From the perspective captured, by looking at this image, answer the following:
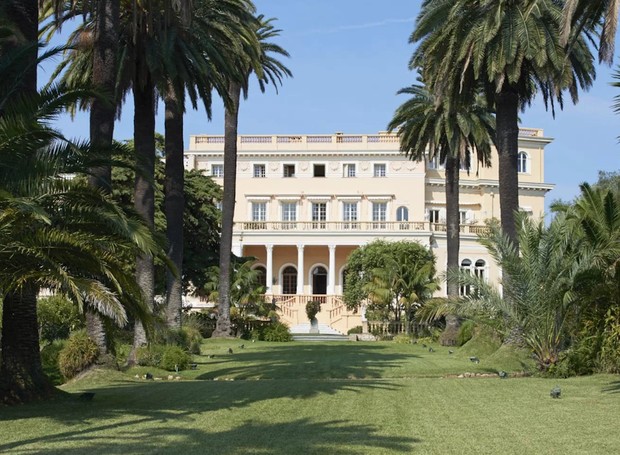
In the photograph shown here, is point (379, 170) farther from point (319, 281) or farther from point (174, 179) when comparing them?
point (174, 179)

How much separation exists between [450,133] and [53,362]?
2077cm

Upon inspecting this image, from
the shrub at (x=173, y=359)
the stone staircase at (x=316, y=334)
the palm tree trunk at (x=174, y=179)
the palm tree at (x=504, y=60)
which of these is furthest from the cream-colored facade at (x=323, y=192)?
the shrub at (x=173, y=359)

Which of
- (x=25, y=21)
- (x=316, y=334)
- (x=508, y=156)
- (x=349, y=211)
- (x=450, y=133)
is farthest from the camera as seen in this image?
(x=349, y=211)

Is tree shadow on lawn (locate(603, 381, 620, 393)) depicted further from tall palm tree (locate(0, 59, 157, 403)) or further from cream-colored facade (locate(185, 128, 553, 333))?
cream-colored facade (locate(185, 128, 553, 333))

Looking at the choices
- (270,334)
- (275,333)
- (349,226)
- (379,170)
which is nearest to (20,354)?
(270,334)

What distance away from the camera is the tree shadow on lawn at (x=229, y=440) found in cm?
978

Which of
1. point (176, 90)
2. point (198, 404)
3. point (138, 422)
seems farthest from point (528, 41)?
point (138, 422)

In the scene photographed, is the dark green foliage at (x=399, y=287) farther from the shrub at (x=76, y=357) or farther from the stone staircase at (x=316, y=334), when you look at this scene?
the shrub at (x=76, y=357)

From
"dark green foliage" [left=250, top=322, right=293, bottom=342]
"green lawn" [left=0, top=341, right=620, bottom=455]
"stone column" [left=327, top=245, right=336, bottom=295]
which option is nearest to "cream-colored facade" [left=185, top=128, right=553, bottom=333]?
"stone column" [left=327, top=245, right=336, bottom=295]

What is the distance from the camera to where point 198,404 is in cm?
1399

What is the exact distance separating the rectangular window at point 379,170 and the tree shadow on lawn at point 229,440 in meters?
57.0

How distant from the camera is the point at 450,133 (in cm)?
3597

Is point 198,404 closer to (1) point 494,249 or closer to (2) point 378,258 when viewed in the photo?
(1) point 494,249

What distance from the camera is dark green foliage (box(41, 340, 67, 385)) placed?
61.0ft
